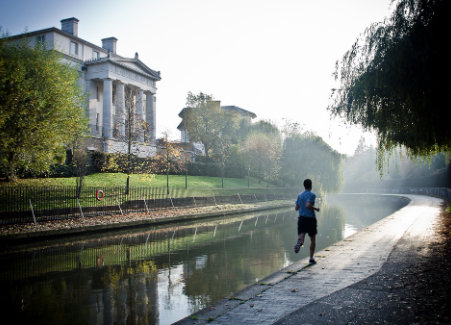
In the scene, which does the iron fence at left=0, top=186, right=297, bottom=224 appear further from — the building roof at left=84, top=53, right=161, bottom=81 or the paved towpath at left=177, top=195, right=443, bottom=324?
the building roof at left=84, top=53, right=161, bottom=81

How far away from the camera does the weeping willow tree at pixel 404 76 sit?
8.12 meters

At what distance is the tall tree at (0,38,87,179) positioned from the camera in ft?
60.6

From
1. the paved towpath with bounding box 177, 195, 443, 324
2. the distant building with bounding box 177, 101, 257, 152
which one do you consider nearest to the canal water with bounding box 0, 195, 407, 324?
the paved towpath with bounding box 177, 195, 443, 324

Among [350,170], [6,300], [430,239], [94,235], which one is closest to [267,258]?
[430,239]

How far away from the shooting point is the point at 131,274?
916cm

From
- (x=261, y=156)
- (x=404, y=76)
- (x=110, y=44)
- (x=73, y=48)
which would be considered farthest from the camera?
(x=110, y=44)

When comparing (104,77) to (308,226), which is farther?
(104,77)

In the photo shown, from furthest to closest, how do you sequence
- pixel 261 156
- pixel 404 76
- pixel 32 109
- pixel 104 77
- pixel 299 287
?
pixel 261 156 → pixel 104 77 → pixel 32 109 → pixel 404 76 → pixel 299 287

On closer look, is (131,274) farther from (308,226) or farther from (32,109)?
(32,109)

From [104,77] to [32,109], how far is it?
23.9 meters

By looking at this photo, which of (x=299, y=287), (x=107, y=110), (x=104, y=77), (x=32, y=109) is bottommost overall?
(x=299, y=287)

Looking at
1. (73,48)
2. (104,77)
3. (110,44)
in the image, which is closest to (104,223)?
(104,77)

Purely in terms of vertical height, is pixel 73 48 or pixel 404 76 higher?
pixel 73 48

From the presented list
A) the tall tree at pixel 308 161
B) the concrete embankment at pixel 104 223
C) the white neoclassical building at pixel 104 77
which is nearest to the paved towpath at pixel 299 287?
the concrete embankment at pixel 104 223
